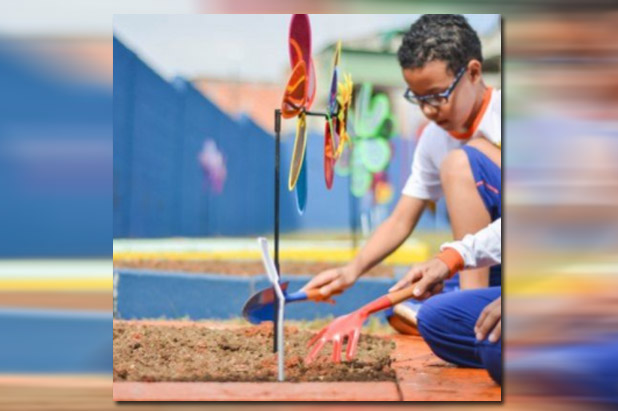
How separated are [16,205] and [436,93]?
2.02 meters

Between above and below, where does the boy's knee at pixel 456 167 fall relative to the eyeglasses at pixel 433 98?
below

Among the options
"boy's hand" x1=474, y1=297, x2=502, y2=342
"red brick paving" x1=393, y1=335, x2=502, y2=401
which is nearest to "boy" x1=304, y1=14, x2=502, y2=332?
"boy's hand" x1=474, y1=297, x2=502, y2=342

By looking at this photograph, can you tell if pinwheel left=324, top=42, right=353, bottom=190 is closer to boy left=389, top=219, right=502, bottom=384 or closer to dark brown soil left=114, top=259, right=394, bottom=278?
dark brown soil left=114, top=259, right=394, bottom=278

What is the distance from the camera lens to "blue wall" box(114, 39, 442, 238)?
4.86 meters

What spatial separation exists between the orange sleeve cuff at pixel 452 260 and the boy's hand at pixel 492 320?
0.22m

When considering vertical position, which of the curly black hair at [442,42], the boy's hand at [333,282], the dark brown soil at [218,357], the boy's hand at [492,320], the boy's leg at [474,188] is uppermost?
the curly black hair at [442,42]

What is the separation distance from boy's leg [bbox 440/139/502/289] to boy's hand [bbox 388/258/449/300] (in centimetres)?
14

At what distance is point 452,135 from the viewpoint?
16.1 feet

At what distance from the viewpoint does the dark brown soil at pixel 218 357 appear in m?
4.91

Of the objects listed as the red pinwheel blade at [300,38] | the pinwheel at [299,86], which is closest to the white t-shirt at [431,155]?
the pinwheel at [299,86]

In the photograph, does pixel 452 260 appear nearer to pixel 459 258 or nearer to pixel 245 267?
pixel 459 258

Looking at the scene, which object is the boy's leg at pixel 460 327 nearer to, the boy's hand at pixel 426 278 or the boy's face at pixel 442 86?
the boy's hand at pixel 426 278

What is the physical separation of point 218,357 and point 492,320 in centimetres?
126

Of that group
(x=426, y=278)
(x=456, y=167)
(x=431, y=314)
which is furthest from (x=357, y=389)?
(x=456, y=167)
